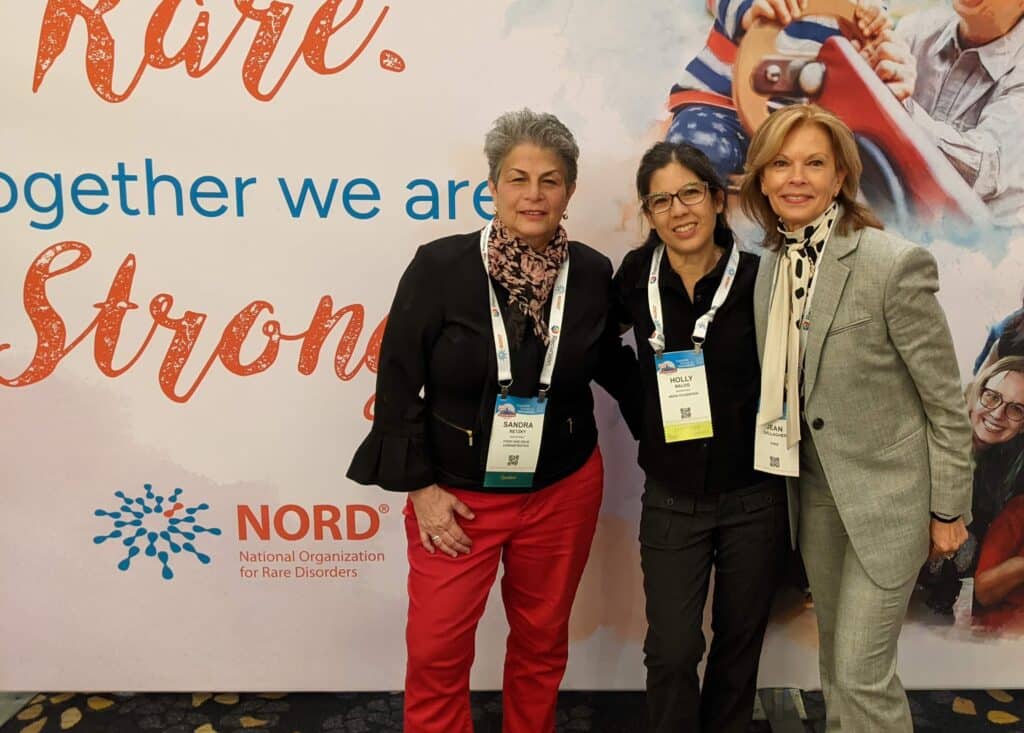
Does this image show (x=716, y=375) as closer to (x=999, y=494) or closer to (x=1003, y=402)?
(x=1003, y=402)

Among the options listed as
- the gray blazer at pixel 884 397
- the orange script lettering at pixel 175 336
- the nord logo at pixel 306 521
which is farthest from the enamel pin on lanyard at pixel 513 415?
the nord logo at pixel 306 521

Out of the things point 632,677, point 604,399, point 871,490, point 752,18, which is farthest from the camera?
point 632,677

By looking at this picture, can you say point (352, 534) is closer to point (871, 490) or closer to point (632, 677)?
point (632, 677)

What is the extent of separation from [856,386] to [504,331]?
2.53 feet

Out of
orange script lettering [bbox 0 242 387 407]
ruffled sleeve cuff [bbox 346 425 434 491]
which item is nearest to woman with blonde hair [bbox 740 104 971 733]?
ruffled sleeve cuff [bbox 346 425 434 491]

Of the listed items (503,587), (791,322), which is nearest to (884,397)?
(791,322)

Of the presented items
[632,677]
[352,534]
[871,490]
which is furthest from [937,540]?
[352,534]

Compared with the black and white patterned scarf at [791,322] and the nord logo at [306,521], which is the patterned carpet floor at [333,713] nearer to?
the nord logo at [306,521]

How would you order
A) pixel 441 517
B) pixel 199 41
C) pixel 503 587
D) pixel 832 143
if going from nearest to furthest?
pixel 832 143
pixel 441 517
pixel 503 587
pixel 199 41

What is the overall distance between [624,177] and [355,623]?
164 cm

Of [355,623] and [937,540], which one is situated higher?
[937,540]

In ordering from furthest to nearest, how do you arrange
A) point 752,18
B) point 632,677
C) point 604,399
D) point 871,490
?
point 632,677
point 604,399
point 752,18
point 871,490

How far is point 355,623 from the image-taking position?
101 inches

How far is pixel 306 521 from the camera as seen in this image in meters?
2.47
